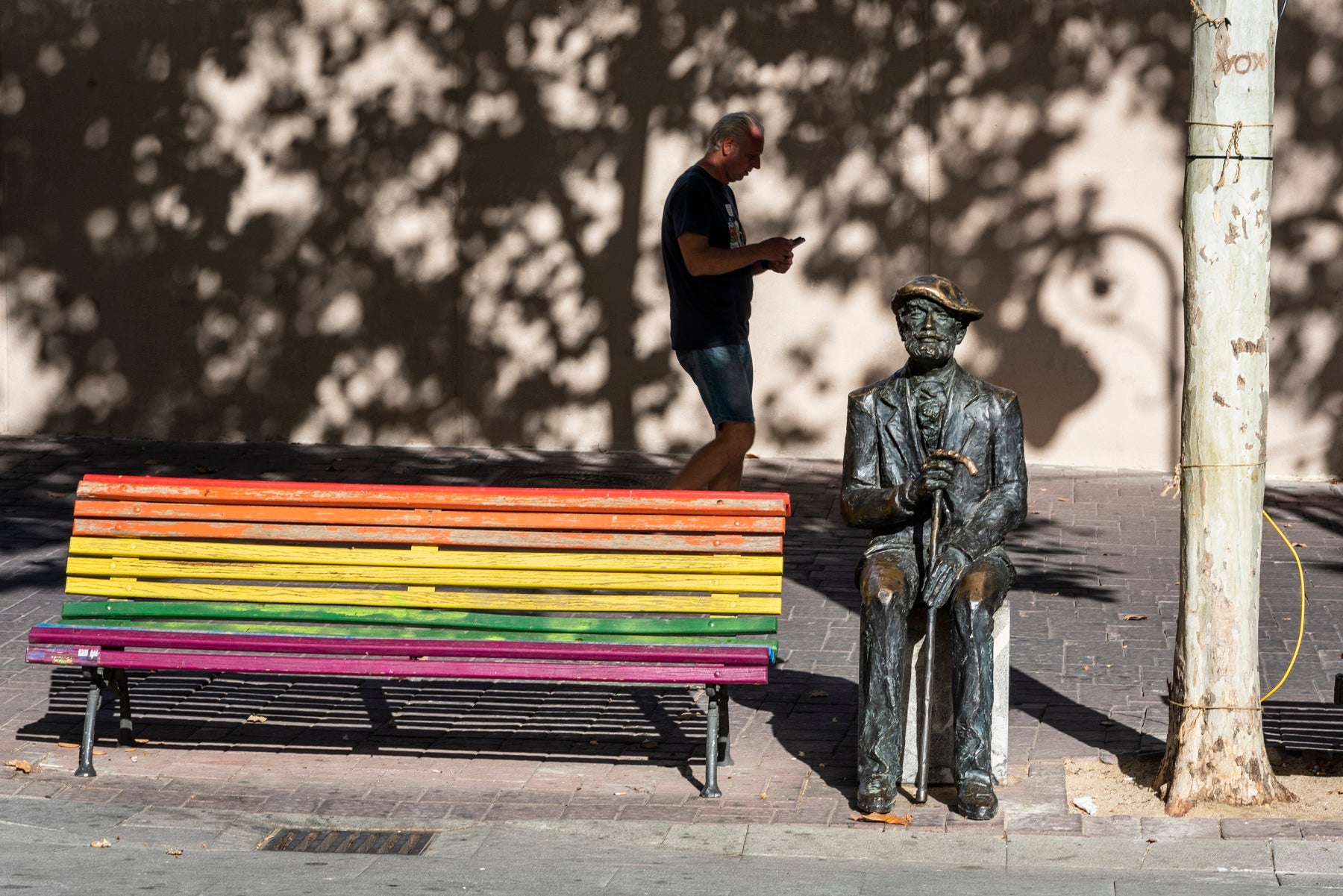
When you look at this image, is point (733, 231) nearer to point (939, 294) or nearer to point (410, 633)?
point (939, 294)

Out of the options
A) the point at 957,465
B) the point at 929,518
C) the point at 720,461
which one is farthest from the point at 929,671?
the point at 720,461

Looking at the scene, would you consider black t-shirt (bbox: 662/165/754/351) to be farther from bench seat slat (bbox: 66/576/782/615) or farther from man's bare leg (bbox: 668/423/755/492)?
bench seat slat (bbox: 66/576/782/615)

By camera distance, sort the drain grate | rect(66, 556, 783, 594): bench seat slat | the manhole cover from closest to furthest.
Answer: the drain grate → rect(66, 556, 783, 594): bench seat slat → the manhole cover

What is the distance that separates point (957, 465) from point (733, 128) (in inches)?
125

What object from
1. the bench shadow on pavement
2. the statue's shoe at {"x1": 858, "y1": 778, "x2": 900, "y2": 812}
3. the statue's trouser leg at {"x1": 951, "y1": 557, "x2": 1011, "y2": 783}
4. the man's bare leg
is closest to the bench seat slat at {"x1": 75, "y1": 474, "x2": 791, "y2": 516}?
the statue's trouser leg at {"x1": 951, "y1": 557, "x2": 1011, "y2": 783}

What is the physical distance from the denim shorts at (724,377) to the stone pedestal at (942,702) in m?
2.91

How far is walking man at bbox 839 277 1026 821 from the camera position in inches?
226

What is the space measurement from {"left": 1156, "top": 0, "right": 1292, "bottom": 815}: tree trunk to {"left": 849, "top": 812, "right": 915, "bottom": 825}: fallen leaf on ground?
2.75 feet

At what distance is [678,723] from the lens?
6820 millimetres

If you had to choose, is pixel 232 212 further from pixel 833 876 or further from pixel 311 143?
pixel 833 876

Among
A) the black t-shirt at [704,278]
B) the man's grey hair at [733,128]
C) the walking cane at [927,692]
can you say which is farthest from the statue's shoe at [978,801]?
the man's grey hair at [733,128]

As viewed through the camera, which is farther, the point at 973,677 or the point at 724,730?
the point at 724,730

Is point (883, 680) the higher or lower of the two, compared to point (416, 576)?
lower

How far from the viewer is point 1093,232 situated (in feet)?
37.4
